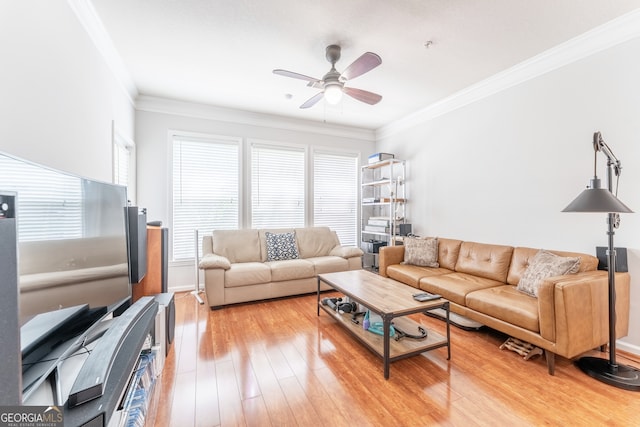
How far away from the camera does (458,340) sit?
8.13ft

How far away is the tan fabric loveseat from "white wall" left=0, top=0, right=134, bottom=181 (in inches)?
62.7

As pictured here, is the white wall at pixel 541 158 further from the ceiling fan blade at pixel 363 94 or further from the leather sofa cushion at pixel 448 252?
the ceiling fan blade at pixel 363 94

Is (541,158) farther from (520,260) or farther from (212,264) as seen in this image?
(212,264)

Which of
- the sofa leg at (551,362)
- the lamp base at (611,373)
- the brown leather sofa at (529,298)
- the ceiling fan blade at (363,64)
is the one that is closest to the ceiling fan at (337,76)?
the ceiling fan blade at (363,64)

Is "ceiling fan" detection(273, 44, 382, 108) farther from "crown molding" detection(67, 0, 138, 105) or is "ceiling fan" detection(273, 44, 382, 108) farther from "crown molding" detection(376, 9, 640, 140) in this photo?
"crown molding" detection(376, 9, 640, 140)

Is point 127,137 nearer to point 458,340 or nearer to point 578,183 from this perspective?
point 458,340

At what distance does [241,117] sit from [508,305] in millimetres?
4164

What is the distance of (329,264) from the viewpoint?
3.88 m

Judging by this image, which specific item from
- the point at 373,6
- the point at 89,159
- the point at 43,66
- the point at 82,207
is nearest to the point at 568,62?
the point at 373,6

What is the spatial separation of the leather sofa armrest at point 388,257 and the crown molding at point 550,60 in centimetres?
213

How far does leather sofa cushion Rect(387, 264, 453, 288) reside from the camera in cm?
315

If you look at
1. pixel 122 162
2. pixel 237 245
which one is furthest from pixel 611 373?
pixel 122 162

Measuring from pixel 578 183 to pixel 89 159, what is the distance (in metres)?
4.38

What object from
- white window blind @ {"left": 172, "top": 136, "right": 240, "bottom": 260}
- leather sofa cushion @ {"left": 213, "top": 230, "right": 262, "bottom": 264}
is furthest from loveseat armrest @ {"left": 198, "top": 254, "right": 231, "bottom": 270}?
white window blind @ {"left": 172, "top": 136, "right": 240, "bottom": 260}
